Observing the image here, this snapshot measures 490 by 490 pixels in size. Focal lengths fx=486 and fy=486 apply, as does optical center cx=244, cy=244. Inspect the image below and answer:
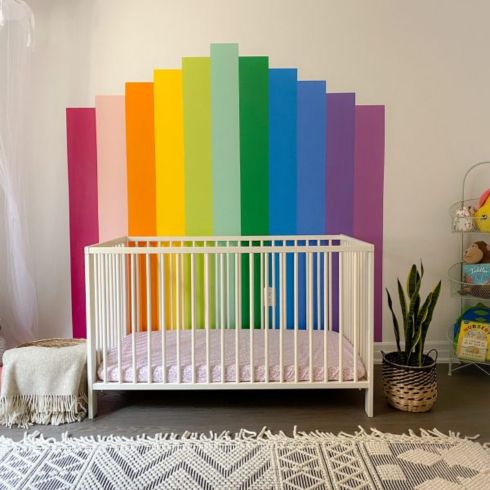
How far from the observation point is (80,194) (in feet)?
9.68

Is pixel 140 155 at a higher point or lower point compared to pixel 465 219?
higher

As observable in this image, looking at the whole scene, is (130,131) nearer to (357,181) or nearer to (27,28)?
(27,28)

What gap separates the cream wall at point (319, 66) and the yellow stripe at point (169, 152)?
117mm

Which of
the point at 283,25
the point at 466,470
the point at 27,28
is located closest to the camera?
the point at 466,470

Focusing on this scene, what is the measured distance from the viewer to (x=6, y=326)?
2.75 meters

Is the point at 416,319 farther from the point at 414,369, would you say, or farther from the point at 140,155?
the point at 140,155

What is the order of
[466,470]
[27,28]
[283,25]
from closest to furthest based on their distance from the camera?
1. [466,470]
2. [27,28]
3. [283,25]

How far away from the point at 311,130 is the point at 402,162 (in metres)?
0.59

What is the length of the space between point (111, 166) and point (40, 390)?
4.44 ft

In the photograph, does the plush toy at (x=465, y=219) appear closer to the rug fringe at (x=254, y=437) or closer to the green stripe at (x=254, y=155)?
the green stripe at (x=254, y=155)

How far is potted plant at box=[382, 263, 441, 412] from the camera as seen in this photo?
89.4 inches

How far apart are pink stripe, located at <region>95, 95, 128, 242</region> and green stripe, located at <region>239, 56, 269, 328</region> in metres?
0.72

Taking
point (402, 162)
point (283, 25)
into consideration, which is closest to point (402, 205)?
point (402, 162)

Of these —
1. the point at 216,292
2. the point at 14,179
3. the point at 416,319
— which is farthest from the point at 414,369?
the point at 14,179
